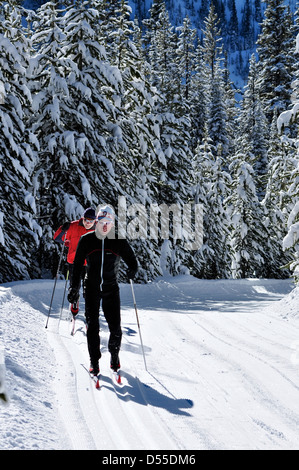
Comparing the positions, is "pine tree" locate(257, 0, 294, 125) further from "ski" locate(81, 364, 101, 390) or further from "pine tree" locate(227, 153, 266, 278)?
"ski" locate(81, 364, 101, 390)

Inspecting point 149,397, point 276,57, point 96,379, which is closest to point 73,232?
point 96,379

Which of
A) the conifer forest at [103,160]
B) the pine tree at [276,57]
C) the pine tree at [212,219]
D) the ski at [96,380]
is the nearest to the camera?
the ski at [96,380]

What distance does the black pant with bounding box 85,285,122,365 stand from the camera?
5598mm

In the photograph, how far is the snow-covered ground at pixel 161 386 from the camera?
3893 millimetres

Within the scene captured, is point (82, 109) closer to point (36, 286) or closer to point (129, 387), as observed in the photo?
point (36, 286)

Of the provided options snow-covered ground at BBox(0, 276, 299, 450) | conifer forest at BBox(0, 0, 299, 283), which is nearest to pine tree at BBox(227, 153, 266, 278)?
conifer forest at BBox(0, 0, 299, 283)

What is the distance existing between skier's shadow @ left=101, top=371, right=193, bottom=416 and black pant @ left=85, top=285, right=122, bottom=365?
46 centimetres

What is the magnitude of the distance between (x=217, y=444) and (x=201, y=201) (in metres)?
22.5

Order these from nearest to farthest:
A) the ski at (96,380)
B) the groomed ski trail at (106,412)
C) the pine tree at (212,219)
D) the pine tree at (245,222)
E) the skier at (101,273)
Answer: the groomed ski trail at (106,412) < the ski at (96,380) < the skier at (101,273) < the pine tree at (212,219) < the pine tree at (245,222)

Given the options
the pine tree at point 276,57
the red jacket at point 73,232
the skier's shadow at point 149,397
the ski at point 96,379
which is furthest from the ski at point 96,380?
the pine tree at point 276,57

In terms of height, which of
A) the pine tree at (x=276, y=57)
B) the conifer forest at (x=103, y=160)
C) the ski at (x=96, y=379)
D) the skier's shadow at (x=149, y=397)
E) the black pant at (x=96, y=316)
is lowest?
the skier's shadow at (x=149, y=397)

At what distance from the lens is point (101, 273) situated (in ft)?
18.1

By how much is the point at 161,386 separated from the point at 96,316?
1277 millimetres

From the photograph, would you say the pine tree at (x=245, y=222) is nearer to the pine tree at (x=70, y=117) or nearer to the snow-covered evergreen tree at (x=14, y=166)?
the pine tree at (x=70, y=117)
